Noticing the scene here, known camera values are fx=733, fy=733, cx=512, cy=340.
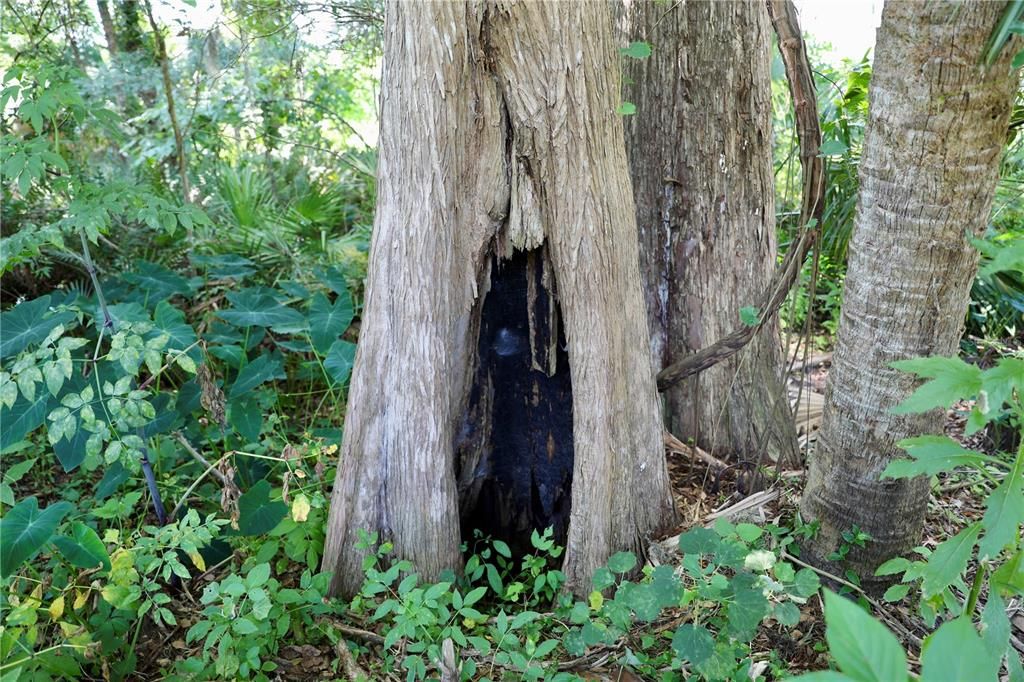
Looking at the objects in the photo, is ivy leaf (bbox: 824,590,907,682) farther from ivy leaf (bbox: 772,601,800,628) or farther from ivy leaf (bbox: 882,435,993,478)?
ivy leaf (bbox: 772,601,800,628)

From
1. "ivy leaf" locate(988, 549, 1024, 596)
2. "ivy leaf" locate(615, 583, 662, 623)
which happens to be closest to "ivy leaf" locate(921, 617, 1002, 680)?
"ivy leaf" locate(988, 549, 1024, 596)

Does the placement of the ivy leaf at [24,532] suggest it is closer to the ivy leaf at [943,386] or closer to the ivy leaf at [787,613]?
the ivy leaf at [787,613]

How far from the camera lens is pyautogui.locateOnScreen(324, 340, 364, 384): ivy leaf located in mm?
3211

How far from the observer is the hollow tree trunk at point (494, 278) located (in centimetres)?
239

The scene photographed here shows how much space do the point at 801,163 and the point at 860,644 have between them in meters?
1.95

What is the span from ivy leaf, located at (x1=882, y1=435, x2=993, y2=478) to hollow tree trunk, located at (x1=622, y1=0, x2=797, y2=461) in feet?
4.38

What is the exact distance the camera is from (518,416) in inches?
117

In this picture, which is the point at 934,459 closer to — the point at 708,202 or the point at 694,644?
the point at 694,644

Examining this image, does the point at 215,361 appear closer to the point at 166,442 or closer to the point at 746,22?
the point at 166,442

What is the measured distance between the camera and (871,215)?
212 centimetres

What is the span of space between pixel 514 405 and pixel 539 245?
2.32ft

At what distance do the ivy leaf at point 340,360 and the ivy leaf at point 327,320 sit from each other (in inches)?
1.8

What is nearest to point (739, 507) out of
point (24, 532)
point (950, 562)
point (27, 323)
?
point (950, 562)

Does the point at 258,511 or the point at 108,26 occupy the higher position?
the point at 108,26
